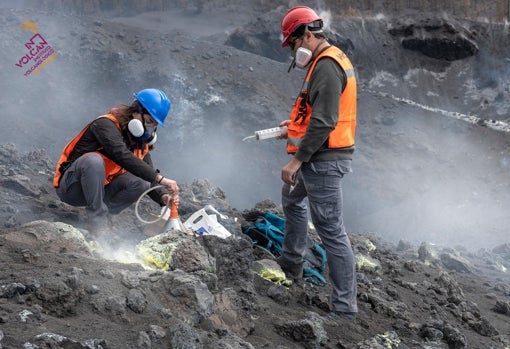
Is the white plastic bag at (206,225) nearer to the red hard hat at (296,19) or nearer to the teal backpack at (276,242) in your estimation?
the teal backpack at (276,242)

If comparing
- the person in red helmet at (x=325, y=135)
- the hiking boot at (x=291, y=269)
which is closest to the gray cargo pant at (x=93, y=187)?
the hiking boot at (x=291, y=269)

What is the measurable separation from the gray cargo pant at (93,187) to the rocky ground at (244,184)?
29 centimetres

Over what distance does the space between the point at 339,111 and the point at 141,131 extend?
153cm

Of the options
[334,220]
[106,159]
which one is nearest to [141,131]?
[106,159]

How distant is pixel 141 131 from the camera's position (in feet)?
14.4

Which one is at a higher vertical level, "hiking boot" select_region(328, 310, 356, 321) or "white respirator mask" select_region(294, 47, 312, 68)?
"white respirator mask" select_region(294, 47, 312, 68)

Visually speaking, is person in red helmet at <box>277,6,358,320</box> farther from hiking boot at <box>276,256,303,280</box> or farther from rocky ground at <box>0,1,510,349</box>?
hiking boot at <box>276,256,303,280</box>

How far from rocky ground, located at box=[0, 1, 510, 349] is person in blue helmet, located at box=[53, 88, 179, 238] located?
1.24ft

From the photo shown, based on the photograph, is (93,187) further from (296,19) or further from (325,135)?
(296,19)

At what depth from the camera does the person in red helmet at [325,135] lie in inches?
146

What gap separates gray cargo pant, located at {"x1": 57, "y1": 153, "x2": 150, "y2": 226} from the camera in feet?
14.2

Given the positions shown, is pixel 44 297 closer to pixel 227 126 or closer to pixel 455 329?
pixel 455 329

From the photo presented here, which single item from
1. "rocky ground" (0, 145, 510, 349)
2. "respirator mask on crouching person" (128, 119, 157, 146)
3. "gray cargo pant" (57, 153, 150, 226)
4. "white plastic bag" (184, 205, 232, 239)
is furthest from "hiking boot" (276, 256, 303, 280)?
"respirator mask on crouching person" (128, 119, 157, 146)

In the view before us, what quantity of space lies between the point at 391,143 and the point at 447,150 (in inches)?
65.3
